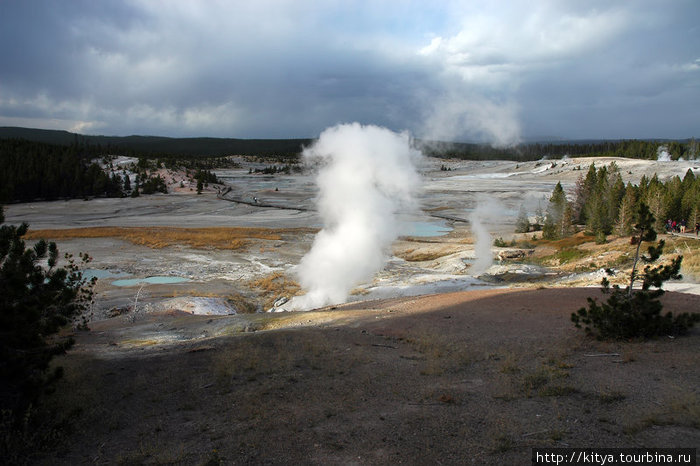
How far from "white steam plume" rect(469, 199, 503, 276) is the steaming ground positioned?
1.29 ft

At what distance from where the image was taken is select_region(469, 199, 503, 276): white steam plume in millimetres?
36031

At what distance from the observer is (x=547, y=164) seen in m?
135

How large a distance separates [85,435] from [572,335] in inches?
506

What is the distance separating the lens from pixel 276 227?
198 feet

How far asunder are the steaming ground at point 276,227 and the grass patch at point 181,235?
1477 mm

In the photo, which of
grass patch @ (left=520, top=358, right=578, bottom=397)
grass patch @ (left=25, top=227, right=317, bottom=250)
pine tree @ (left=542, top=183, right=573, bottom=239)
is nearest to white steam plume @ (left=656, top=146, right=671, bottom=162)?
pine tree @ (left=542, top=183, right=573, bottom=239)

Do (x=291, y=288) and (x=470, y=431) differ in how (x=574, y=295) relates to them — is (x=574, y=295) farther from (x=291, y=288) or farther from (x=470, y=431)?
(x=291, y=288)

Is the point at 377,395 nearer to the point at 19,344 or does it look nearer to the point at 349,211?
the point at 19,344

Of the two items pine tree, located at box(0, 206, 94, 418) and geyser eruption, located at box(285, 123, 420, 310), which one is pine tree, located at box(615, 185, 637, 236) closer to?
geyser eruption, located at box(285, 123, 420, 310)

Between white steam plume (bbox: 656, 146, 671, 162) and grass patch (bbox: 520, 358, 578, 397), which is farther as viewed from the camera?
white steam plume (bbox: 656, 146, 671, 162)

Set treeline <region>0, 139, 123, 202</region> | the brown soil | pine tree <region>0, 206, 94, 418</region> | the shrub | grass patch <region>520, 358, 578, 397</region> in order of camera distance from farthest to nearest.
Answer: treeline <region>0, 139, 123, 202</region> < the shrub < grass patch <region>520, 358, 578, 397</region> < pine tree <region>0, 206, 94, 418</region> < the brown soil

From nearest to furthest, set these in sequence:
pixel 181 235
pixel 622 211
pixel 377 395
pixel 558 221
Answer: pixel 377 395
pixel 622 211
pixel 181 235
pixel 558 221

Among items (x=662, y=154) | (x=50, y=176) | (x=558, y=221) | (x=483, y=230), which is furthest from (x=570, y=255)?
(x=662, y=154)

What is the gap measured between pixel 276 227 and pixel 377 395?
52.5 metres
